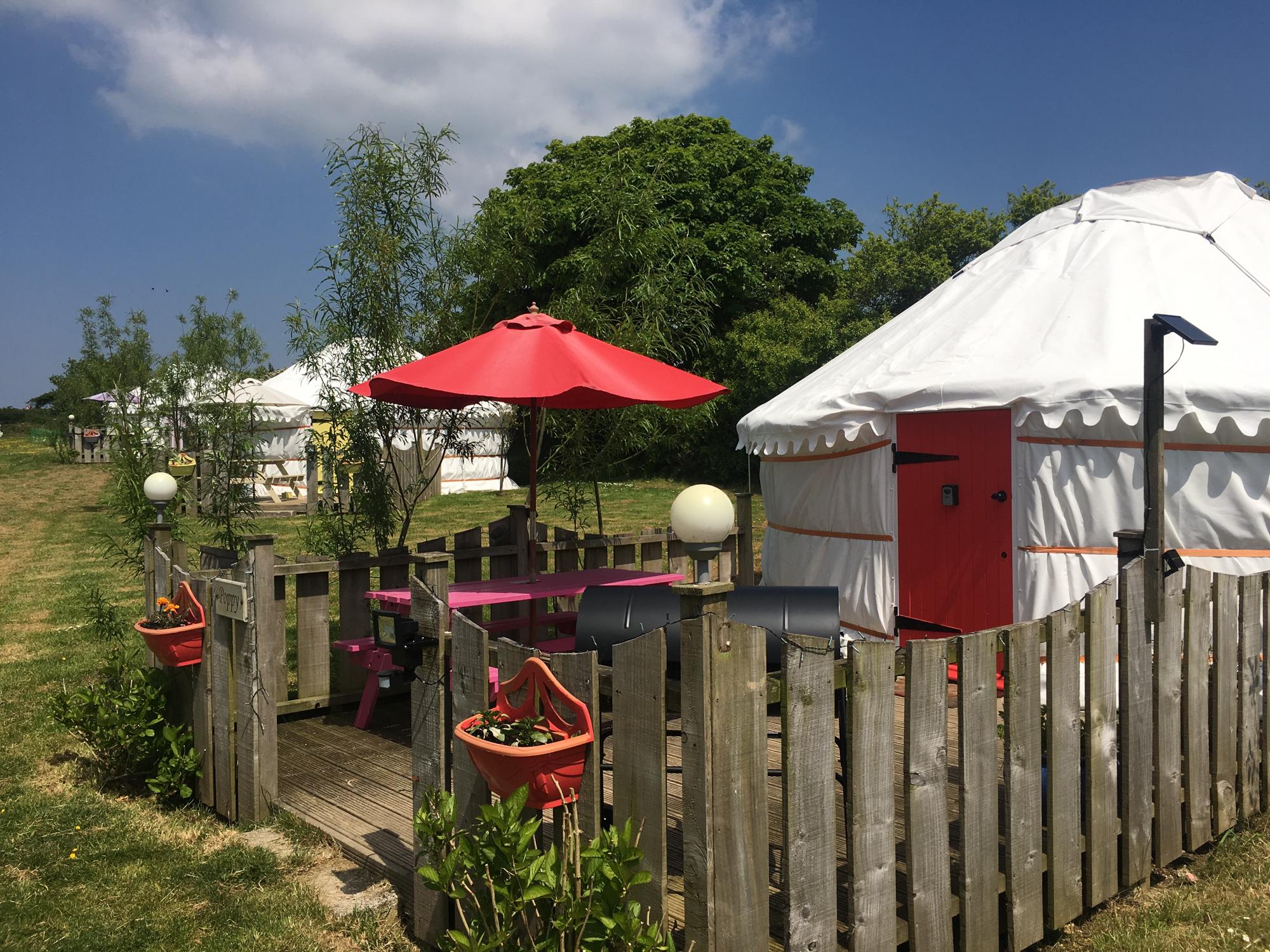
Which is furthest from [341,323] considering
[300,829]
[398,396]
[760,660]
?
[760,660]

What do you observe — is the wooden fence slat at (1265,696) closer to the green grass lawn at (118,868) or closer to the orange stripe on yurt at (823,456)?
the orange stripe on yurt at (823,456)

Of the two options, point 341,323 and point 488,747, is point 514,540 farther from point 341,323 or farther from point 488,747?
point 488,747

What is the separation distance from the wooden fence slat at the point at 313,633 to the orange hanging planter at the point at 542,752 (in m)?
2.59

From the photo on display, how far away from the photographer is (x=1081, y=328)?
223 inches

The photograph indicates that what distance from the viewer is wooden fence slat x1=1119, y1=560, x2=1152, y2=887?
289 centimetres

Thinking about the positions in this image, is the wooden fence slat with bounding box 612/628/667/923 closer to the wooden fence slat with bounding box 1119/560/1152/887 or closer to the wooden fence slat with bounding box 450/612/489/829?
the wooden fence slat with bounding box 450/612/489/829

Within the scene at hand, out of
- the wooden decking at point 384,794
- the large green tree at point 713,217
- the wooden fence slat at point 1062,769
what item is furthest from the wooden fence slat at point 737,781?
the large green tree at point 713,217

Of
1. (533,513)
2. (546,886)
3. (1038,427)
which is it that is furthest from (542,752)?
(1038,427)

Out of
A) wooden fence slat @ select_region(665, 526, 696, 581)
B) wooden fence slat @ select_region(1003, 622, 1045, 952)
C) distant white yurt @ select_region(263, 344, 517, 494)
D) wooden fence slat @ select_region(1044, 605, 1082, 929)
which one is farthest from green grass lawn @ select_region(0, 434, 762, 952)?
distant white yurt @ select_region(263, 344, 517, 494)

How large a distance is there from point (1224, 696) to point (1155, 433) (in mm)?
924

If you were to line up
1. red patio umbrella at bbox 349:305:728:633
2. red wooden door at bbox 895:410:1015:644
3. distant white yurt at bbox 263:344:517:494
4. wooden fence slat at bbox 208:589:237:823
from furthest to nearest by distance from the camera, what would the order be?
distant white yurt at bbox 263:344:517:494 < red wooden door at bbox 895:410:1015:644 < red patio umbrella at bbox 349:305:728:633 < wooden fence slat at bbox 208:589:237:823

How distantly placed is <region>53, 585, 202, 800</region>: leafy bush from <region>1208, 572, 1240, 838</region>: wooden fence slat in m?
3.74

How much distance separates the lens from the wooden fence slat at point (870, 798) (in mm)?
2188

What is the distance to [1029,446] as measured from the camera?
17.9 feet
